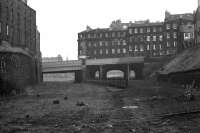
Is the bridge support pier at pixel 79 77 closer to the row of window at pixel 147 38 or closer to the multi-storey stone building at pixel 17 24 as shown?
the multi-storey stone building at pixel 17 24

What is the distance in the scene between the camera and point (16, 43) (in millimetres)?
50750

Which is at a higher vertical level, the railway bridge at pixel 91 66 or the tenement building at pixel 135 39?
the tenement building at pixel 135 39

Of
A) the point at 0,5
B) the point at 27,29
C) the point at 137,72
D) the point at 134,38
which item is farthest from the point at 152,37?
the point at 0,5

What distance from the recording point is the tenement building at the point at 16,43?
33.4 m

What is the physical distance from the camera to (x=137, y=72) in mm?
74062

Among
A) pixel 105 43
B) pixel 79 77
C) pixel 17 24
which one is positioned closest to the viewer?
pixel 17 24

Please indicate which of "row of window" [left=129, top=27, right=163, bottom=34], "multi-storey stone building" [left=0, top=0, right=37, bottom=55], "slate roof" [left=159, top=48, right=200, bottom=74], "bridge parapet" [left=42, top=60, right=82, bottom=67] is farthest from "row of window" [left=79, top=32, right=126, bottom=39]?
"slate roof" [left=159, top=48, right=200, bottom=74]

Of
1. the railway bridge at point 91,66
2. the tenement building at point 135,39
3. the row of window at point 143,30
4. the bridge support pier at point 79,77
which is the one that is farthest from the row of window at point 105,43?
the bridge support pier at point 79,77

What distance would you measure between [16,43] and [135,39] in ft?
165

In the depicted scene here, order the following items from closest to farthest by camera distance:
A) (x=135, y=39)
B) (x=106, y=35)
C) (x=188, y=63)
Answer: (x=188, y=63) < (x=135, y=39) < (x=106, y=35)

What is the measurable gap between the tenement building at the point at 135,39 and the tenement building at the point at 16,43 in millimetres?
34817

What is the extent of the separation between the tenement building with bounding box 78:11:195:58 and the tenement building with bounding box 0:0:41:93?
3482cm

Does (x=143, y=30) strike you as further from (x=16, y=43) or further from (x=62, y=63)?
(x=16, y=43)

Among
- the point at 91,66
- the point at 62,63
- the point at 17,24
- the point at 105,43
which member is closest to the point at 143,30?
the point at 105,43
